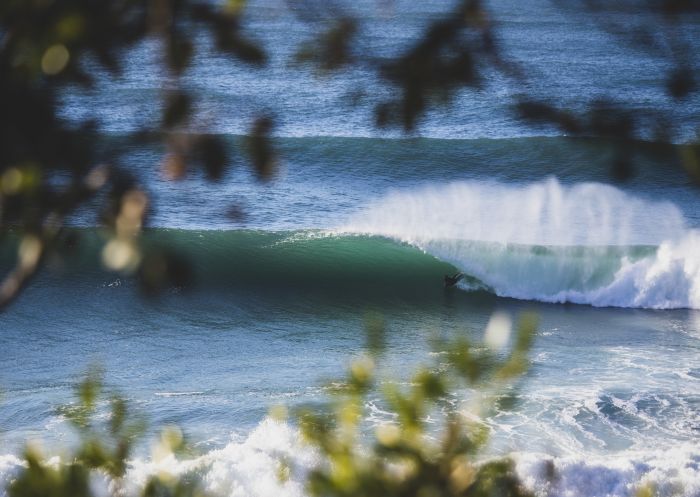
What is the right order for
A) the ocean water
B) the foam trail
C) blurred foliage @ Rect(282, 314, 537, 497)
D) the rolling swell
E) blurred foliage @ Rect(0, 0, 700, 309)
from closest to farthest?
blurred foliage @ Rect(0, 0, 700, 309)
blurred foliage @ Rect(282, 314, 537, 497)
the foam trail
the ocean water
the rolling swell

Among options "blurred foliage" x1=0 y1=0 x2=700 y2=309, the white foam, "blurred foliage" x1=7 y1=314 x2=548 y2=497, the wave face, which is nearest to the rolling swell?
the wave face

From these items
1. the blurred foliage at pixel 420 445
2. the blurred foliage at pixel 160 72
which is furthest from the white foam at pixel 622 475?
the blurred foliage at pixel 160 72

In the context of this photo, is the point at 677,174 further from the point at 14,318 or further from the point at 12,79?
the point at 12,79

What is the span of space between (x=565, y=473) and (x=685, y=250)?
7163mm

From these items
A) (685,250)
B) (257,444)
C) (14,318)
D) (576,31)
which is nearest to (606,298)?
(685,250)

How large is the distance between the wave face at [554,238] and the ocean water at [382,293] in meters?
0.04

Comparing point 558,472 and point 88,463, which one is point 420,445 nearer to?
point 88,463

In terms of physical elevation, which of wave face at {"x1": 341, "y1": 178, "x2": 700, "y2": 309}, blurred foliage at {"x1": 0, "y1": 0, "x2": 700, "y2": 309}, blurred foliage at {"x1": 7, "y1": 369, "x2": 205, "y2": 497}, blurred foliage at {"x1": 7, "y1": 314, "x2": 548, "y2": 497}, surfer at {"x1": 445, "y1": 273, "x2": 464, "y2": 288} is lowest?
surfer at {"x1": 445, "y1": 273, "x2": 464, "y2": 288}

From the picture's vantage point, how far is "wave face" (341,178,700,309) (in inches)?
516

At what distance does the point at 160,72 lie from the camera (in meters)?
1.60

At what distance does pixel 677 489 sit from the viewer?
24.2ft

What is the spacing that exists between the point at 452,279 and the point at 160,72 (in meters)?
12.2

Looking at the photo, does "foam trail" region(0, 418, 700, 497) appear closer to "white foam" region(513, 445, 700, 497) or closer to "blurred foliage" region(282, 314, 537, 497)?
"white foam" region(513, 445, 700, 497)

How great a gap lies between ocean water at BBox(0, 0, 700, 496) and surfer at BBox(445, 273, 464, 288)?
139 mm
